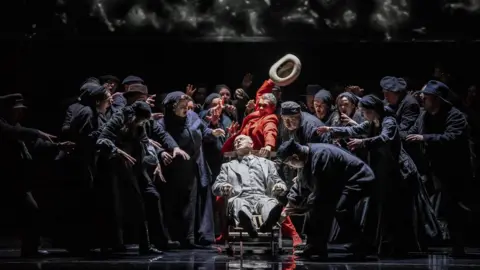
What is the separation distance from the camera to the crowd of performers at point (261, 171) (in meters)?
7.76

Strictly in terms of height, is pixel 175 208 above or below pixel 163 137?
below

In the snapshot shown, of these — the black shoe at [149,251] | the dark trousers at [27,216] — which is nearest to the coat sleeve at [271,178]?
the black shoe at [149,251]

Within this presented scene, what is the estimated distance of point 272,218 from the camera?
307 inches

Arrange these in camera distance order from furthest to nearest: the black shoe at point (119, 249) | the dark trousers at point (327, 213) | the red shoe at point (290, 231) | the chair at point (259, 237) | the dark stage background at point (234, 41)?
the dark stage background at point (234, 41), the red shoe at point (290, 231), the black shoe at point (119, 249), the chair at point (259, 237), the dark trousers at point (327, 213)

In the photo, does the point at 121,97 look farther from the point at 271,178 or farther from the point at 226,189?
the point at 271,178

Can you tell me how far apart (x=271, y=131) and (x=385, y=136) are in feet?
4.92

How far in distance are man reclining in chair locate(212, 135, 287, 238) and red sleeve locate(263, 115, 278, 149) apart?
253mm

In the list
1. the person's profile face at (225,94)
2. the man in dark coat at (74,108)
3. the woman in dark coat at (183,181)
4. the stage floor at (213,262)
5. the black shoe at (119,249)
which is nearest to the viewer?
the stage floor at (213,262)

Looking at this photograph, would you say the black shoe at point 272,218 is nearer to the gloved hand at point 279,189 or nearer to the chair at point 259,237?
the chair at point 259,237

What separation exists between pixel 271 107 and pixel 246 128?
1.11 ft

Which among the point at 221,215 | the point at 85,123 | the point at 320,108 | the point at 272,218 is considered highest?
the point at 320,108

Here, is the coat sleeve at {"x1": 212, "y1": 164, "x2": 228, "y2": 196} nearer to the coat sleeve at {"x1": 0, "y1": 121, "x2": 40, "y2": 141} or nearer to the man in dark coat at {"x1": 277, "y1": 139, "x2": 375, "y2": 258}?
the man in dark coat at {"x1": 277, "y1": 139, "x2": 375, "y2": 258}

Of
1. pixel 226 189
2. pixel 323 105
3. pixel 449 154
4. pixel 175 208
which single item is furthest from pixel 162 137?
pixel 449 154

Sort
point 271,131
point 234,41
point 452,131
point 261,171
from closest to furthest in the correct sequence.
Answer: point 452,131
point 261,171
point 271,131
point 234,41
